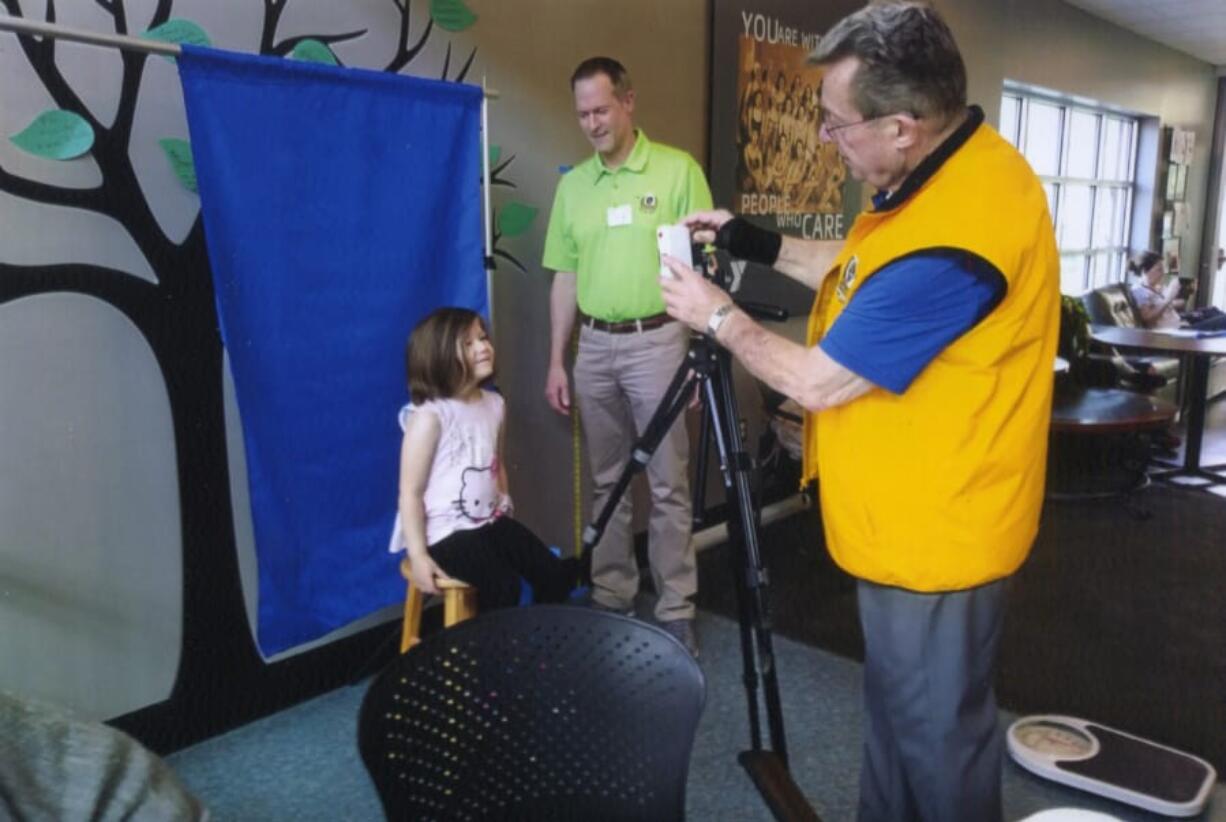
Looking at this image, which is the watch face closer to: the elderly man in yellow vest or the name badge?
the elderly man in yellow vest

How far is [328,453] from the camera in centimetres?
211

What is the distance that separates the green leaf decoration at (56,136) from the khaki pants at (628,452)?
4.35 ft

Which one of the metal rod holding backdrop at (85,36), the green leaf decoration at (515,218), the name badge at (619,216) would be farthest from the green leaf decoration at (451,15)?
the metal rod holding backdrop at (85,36)

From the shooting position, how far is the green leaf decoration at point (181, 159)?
79.1 inches

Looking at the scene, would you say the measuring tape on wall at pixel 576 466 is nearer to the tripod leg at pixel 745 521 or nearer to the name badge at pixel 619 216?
the name badge at pixel 619 216

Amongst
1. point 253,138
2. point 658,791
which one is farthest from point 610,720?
point 253,138

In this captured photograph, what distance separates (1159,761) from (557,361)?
1.81m

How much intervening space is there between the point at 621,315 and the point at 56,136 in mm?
1379

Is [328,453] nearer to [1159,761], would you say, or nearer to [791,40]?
[1159,761]

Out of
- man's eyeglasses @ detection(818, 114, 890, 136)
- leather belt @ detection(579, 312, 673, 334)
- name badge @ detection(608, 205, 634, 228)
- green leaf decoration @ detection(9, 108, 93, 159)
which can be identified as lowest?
leather belt @ detection(579, 312, 673, 334)

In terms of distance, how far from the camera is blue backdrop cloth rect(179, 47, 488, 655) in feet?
6.22

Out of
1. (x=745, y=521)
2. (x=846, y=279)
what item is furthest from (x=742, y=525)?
(x=846, y=279)

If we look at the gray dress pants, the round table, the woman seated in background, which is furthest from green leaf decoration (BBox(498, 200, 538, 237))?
the woman seated in background

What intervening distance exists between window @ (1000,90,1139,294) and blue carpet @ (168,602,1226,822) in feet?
15.4
